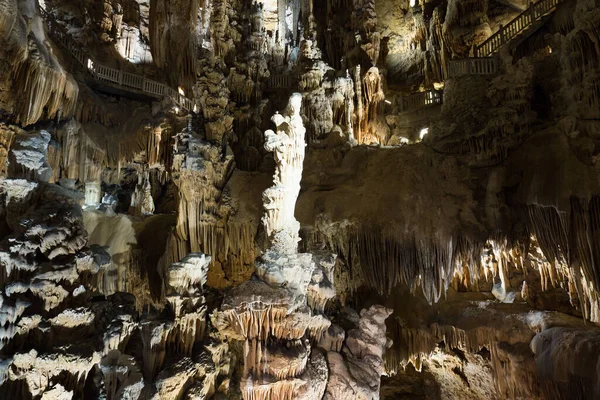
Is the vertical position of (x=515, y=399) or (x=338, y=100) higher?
(x=338, y=100)

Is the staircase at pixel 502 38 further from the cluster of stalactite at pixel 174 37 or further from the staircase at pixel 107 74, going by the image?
the cluster of stalactite at pixel 174 37

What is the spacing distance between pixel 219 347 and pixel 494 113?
718cm

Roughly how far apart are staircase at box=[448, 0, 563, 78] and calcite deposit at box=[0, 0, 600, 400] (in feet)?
0.19

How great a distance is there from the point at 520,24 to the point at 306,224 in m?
8.47

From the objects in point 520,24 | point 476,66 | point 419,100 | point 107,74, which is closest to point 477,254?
point 476,66

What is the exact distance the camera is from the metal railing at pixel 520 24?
34.4 feet

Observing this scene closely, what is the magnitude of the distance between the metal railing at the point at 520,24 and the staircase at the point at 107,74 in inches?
342

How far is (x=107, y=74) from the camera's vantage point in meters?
12.0

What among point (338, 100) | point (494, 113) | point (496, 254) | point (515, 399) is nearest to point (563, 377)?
point (515, 399)

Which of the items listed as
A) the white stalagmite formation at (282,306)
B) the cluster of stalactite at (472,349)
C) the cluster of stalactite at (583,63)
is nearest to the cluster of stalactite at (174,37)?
the white stalagmite formation at (282,306)

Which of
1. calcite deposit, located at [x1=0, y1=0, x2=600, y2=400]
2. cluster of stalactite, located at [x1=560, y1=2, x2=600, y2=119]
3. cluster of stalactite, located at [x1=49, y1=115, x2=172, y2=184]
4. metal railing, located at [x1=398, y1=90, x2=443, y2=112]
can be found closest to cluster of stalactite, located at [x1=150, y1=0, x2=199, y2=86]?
calcite deposit, located at [x1=0, y1=0, x2=600, y2=400]

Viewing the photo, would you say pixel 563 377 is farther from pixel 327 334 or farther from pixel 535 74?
pixel 535 74

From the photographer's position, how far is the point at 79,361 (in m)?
4.93

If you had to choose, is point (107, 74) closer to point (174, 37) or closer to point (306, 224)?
point (174, 37)
